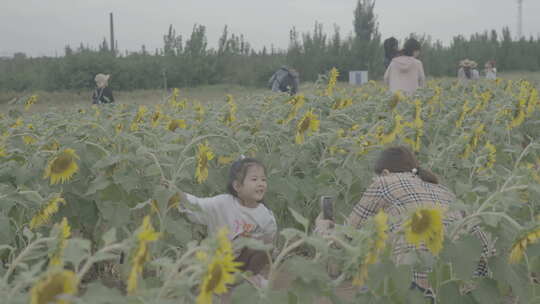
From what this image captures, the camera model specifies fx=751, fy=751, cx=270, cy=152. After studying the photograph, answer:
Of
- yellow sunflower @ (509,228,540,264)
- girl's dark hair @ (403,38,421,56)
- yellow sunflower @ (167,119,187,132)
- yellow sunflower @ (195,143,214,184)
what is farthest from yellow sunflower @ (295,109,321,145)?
girl's dark hair @ (403,38,421,56)

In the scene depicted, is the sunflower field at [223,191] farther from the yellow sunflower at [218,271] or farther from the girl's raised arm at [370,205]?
the girl's raised arm at [370,205]

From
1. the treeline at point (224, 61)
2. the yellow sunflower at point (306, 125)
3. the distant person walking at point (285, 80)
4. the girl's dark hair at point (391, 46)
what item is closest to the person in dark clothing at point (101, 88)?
the distant person walking at point (285, 80)

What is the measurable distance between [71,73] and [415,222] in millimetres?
23085

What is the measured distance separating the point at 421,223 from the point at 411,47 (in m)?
5.25

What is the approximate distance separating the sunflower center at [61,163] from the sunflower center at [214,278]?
4.87ft

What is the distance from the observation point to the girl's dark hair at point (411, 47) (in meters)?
6.80

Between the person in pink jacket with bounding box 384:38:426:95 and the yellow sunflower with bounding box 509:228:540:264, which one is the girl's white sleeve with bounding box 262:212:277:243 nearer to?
the yellow sunflower with bounding box 509:228:540:264

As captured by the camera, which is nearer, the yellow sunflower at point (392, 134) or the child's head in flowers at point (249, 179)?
the child's head in flowers at point (249, 179)

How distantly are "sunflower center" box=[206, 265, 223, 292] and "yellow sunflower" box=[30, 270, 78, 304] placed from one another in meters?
0.27

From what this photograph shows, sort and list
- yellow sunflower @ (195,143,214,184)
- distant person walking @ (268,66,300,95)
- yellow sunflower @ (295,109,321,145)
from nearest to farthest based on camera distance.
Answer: yellow sunflower @ (195,143,214,184) < yellow sunflower @ (295,109,321,145) < distant person walking @ (268,66,300,95)

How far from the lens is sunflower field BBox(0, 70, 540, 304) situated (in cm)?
149

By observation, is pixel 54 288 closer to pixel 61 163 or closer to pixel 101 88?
pixel 61 163

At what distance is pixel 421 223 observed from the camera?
1840 mm

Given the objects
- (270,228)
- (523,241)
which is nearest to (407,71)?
(270,228)
